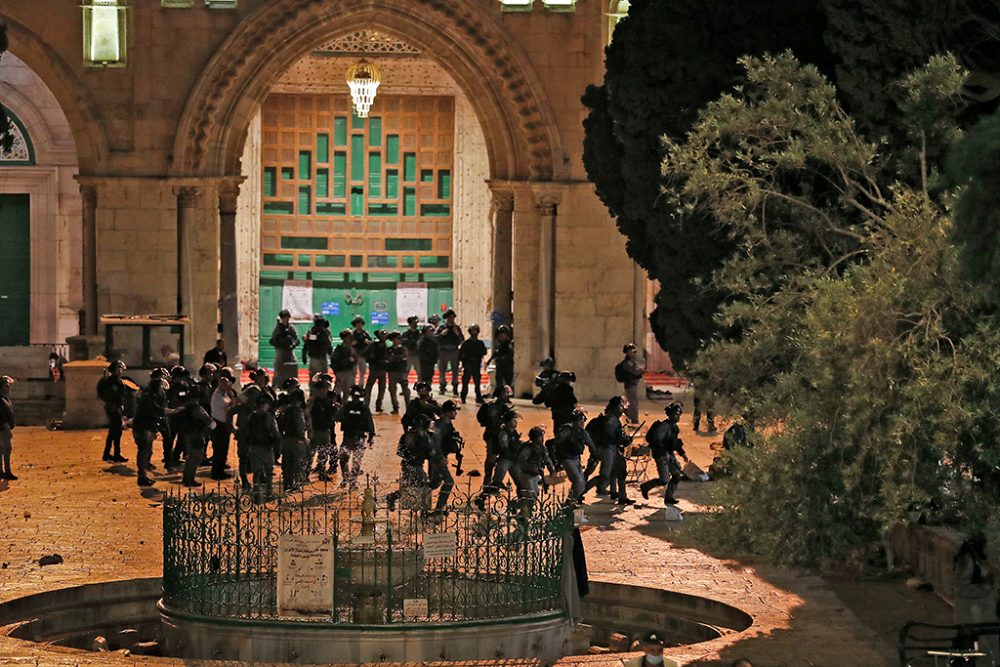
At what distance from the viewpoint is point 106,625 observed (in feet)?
58.7

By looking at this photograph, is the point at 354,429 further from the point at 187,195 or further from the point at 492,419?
the point at 187,195

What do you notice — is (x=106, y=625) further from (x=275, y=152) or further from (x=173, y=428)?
(x=275, y=152)

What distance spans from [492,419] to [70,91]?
1154 cm

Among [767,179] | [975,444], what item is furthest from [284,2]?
[975,444]

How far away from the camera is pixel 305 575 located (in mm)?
16062

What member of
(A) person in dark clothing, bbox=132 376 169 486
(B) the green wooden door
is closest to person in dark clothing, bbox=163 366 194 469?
(A) person in dark clothing, bbox=132 376 169 486

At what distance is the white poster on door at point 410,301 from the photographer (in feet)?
128

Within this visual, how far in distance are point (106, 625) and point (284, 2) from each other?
15434mm

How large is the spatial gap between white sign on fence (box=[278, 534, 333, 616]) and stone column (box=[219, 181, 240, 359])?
16745 mm

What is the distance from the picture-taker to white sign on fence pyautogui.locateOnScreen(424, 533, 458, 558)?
16.4 meters

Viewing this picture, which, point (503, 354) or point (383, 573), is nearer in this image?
point (383, 573)

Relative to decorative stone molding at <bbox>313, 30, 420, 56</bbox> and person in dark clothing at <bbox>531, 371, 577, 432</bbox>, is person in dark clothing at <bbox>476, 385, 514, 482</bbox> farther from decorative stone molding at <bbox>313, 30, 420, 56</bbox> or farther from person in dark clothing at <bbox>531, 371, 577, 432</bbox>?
decorative stone molding at <bbox>313, 30, 420, 56</bbox>

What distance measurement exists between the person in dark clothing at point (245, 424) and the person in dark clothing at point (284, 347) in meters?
7.56

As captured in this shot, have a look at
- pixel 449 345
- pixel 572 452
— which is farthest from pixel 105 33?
pixel 572 452
